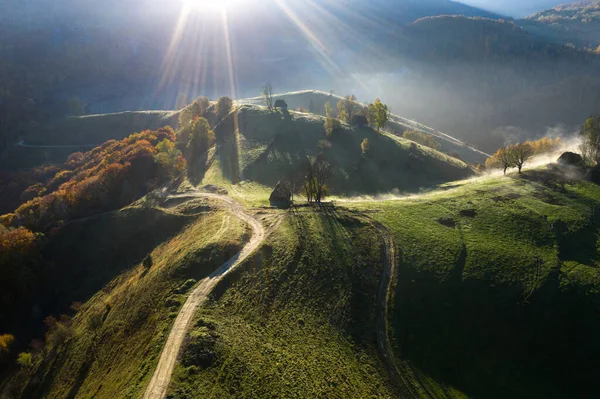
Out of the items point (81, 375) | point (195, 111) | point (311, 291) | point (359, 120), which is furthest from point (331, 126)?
point (81, 375)

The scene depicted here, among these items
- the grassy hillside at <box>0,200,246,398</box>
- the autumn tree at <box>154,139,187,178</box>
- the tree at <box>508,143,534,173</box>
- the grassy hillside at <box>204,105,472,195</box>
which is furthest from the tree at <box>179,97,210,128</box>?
the tree at <box>508,143,534,173</box>

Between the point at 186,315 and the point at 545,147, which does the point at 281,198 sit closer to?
the point at 186,315

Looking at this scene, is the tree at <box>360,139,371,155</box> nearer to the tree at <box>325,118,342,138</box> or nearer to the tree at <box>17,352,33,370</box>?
the tree at <box>325,118,342,138</box>

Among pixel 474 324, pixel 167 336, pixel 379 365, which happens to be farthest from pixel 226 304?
pixel 474 324

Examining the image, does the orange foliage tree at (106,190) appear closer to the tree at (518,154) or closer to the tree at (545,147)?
the tree at (518,154)

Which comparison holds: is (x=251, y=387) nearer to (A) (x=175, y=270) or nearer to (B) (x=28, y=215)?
(A) (x=175, y=270)
